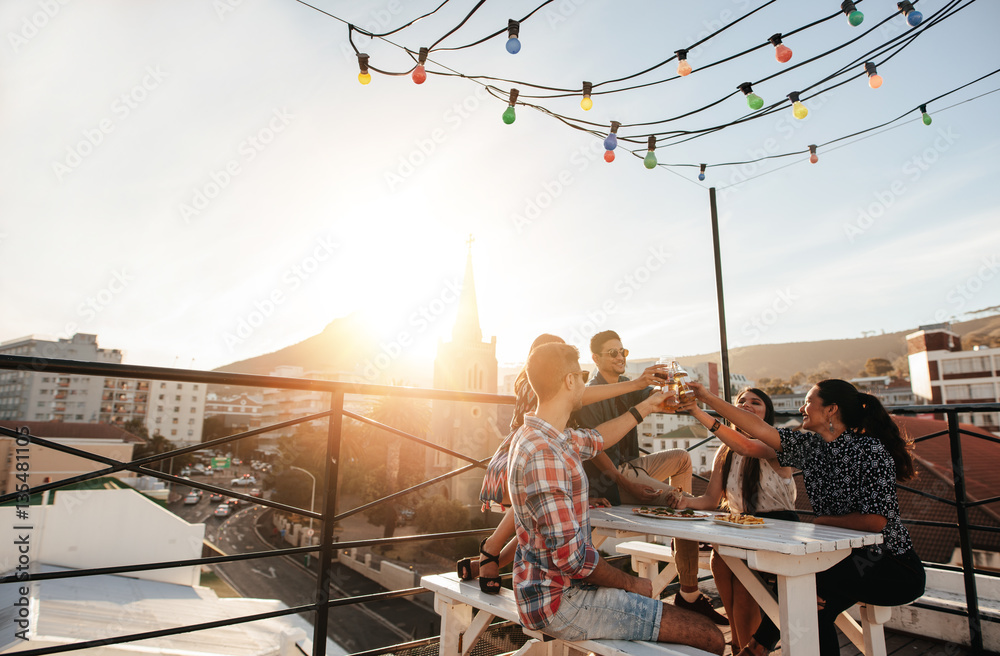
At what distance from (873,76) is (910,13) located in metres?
0.62

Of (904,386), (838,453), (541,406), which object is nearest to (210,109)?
(541,406)

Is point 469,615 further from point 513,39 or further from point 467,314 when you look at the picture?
point 467,314

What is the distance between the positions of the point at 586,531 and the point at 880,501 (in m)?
1.31

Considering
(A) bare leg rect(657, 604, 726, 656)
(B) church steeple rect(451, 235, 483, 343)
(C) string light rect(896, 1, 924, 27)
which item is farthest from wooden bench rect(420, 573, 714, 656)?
(B) church steeple rect(451, 235, 483, 343)

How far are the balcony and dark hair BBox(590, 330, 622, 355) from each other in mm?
622

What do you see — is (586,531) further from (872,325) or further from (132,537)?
(872,325)

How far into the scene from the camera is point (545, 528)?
5.57 feet

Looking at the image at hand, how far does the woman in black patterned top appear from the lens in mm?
2131

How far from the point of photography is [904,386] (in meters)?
76.9

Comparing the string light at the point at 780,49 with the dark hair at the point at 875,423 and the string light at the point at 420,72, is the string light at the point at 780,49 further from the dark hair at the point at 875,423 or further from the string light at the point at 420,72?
the string light at the point at 420,72

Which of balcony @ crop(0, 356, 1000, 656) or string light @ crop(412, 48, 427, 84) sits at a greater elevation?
string light @ crop(412, 48, 427, 84)

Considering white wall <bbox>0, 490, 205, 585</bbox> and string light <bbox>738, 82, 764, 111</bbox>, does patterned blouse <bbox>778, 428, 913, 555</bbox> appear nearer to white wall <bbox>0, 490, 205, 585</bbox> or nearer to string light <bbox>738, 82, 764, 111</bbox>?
string light <bbox>738, 82, 764, 111</bbox>

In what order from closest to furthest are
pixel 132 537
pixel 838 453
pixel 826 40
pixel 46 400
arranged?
pixel 838 453 → pixel 826 40 → pixel 132 537 → pixel 46 400

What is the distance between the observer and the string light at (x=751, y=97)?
3.46m
